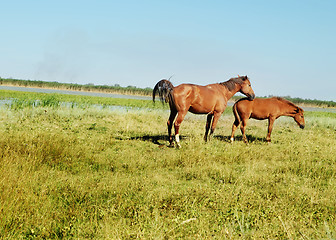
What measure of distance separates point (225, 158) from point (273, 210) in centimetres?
356

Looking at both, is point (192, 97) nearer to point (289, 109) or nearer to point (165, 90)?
point (165, 90)

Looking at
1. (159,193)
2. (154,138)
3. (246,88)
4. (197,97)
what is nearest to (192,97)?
(197,97)

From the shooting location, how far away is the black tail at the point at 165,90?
32.1 ft

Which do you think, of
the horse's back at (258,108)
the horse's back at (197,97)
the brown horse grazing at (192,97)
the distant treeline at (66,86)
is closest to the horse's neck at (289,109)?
the horse's back at (258,108)

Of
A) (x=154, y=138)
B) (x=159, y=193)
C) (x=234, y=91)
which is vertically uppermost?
(x=234, y=91)

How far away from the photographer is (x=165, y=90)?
388 inches

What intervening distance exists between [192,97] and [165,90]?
1.00 m

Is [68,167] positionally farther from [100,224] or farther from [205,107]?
[205,107]

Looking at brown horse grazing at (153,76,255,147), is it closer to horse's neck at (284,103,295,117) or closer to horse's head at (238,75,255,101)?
horse's head at (238,75,255,101)

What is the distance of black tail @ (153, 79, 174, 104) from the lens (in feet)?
32.1

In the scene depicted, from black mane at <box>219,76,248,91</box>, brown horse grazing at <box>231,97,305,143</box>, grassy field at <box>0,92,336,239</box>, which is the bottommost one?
grassy field at <box>0,92,336,239</box>

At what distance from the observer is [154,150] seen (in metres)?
9.31

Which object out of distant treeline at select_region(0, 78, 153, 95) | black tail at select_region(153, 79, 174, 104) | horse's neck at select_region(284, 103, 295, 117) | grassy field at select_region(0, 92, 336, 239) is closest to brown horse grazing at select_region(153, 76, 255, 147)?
black tail at select_region(153, 79, 174, 104)

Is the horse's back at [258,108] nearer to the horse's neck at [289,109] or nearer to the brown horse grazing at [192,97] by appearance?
the horse's neck at [289,109]
